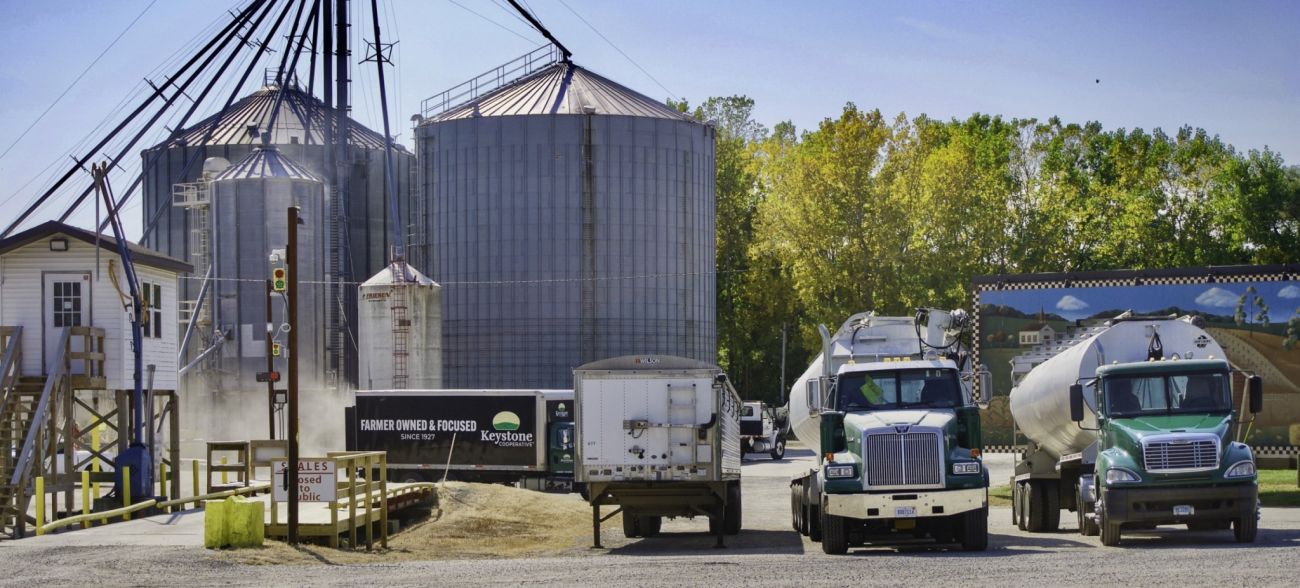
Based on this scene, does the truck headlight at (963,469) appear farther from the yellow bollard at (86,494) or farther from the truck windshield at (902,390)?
the yellow bollard at (86,494)

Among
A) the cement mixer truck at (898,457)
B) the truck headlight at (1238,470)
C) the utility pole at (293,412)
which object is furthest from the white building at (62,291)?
the truck headlight at (1238,470)

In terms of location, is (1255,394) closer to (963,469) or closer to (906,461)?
(963,469)

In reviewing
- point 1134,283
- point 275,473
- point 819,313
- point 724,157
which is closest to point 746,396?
point 724,157

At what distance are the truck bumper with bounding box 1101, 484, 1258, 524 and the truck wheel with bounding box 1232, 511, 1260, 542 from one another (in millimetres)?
75

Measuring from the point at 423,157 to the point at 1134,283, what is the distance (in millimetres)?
30509

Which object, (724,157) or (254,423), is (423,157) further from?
(724,157)

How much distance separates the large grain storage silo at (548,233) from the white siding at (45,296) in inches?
917

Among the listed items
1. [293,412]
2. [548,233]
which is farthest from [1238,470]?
[548,233]

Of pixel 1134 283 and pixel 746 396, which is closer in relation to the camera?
pixel 1134 283

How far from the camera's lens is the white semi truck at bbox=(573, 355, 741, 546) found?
2573cm

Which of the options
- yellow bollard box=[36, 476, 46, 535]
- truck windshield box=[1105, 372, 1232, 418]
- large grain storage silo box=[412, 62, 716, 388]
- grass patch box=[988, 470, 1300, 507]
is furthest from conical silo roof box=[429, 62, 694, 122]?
truck windshield box=[1105, 372, 1232, 418]

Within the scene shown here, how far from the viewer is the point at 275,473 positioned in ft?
89.3

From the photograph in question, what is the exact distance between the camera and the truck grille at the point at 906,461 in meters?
22.8

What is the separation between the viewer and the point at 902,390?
80.0ft
